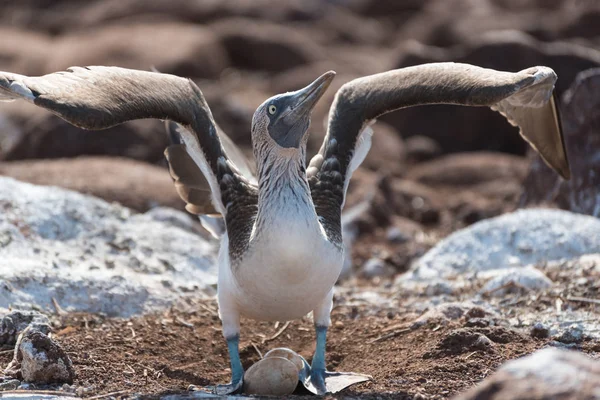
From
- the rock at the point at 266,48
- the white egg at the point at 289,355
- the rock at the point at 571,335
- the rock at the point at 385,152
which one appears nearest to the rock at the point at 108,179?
the rock at the point at 385,152

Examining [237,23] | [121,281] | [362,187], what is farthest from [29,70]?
[121,281]

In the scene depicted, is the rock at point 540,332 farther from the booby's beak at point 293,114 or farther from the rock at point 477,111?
the rock at point 477,111

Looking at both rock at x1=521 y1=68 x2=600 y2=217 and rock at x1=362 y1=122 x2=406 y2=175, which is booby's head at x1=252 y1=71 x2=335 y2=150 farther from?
rock at x1=362 y1=122 x2=406 y2=175

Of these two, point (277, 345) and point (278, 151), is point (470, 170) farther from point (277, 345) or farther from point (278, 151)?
point (278, 151)

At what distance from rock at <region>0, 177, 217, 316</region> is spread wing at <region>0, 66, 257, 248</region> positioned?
110 cm

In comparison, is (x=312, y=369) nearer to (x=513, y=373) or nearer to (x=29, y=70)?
(x=513, y=373)

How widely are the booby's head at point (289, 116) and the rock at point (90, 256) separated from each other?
2.64 meters

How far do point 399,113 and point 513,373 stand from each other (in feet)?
51.4

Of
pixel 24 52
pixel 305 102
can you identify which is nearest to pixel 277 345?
pixel 305 102

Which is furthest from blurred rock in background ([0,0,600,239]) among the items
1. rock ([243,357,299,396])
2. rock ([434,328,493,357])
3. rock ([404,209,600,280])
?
rock ([243,357,299,396])

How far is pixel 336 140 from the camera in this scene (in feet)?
29.7

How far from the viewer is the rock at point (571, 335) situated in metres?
8.45

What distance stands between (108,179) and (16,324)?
5453 millimetres

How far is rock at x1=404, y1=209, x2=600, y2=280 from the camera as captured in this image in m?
10.8
